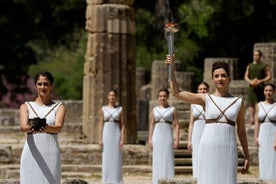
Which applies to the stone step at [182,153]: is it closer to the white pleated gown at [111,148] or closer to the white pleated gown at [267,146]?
the white pleated gown at [111,148]

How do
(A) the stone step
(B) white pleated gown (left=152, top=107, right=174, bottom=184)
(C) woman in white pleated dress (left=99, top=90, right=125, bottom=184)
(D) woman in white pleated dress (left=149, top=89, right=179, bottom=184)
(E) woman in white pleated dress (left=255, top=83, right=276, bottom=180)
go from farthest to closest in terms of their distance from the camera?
1. (A) the stone step
2. (C) woman in white pleated dress (left=99, top=90, right=125, bottom=184)
3. (B) white pleated gown (left=152, top=107, right=174, bottom=184)
4. (D) woman in white pleated dress (left=149, top=89, right=179, bottom=184)
5. (E) woman in white pleated dress (left=255, top=83, right=276, bottom=180)

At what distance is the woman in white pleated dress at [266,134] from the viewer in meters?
17.1

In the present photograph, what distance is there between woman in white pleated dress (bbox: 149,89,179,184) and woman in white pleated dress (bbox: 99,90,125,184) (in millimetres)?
597

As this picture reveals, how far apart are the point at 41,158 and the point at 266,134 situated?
22.2 feet

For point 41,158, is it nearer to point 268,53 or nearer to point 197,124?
point 197,124

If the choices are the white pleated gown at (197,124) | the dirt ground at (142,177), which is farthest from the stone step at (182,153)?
the white pleated gown at (197,124)

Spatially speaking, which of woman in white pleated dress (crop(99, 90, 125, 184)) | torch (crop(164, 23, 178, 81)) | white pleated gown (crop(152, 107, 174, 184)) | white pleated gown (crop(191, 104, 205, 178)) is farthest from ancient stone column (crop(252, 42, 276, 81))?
torch (crop(164, 23, 178, 81))

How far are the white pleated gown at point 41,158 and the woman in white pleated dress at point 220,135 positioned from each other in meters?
1.57

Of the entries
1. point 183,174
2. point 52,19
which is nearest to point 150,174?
point 183,174

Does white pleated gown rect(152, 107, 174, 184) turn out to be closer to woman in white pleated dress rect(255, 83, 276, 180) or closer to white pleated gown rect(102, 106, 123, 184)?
white pleated gown rect(102, 106, 123, 184)

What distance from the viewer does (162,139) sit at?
18.2 meters

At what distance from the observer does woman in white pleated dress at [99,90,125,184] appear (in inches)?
728

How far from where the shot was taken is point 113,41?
21969 mm

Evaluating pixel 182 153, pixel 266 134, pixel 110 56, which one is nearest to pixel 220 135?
pixel 266 134
